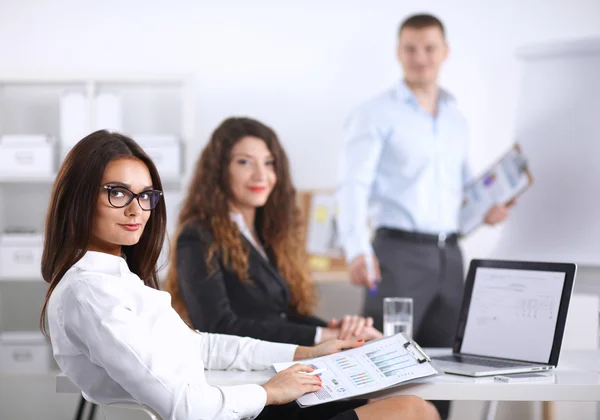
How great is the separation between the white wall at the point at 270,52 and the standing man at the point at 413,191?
1.09 metres

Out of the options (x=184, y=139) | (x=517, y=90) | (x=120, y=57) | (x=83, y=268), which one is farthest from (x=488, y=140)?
(x=83, y=268)

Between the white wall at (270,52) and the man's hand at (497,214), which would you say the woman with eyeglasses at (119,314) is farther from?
the white wall at (270,52)

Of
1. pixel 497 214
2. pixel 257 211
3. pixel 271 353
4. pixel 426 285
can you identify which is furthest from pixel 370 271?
pixel 271 353

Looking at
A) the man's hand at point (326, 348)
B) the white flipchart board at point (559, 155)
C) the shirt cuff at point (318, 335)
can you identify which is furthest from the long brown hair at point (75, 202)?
the white flipchart board at point (559, 155)

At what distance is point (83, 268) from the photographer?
151cm

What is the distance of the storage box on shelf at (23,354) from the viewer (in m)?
4.04

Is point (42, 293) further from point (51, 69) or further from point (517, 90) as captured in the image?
point (517, 90)

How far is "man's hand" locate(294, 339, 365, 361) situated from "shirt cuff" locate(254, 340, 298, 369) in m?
0.02

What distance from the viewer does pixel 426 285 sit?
3.11 metres

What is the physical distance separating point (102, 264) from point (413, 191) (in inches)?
74.8

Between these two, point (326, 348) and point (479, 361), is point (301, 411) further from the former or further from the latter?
point (479, 361)

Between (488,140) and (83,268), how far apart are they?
336 centimetres

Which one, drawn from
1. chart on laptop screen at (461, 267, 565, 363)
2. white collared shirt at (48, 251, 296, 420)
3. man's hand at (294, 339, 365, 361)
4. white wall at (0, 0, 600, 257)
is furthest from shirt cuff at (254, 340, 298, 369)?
white wall at (0, 0, 600, 257)

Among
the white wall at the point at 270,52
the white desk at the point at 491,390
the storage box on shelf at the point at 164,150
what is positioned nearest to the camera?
the white desk at the point at 491,390
